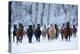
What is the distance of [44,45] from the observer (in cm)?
152

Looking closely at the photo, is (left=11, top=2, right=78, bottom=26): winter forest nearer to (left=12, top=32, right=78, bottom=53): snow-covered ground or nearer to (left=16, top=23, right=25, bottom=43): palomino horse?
(left=16, top=23, right=25, bottom=43): palomino horse

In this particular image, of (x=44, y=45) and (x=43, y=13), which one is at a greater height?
(x=43, y=13)

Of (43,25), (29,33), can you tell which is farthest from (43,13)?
(29,33)

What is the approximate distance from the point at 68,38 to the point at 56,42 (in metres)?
0.13

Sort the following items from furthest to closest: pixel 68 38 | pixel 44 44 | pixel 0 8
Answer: pixel 68 38
pixel 44 44
pixel 0 8

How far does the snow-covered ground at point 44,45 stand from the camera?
4.69 ft

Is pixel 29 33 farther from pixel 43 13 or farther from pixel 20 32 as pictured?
pixel 43 13

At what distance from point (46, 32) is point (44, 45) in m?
0.12

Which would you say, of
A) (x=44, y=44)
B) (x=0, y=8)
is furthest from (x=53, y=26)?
(x=0, y=8)

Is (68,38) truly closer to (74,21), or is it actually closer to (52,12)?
(74,21)

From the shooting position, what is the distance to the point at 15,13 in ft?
4.67

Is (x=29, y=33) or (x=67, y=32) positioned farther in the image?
(x=67, y=32)

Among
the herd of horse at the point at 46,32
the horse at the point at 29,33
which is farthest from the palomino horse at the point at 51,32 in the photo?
the horse at the point at 29,33

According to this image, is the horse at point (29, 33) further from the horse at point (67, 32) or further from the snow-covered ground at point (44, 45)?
the horse at point (67, 32)
